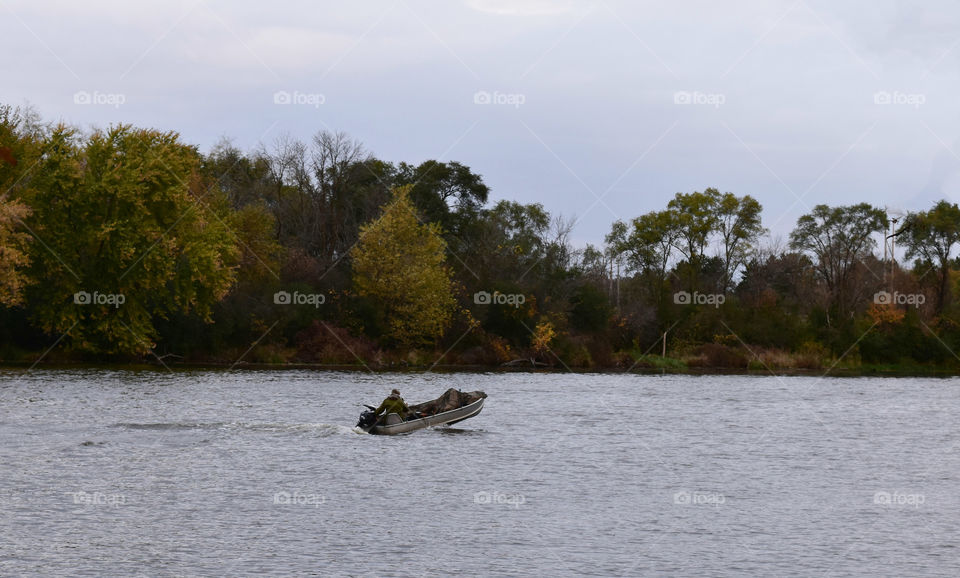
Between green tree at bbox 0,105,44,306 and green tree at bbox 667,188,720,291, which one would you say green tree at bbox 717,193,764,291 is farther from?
green tree at bbox 0,105,44,306

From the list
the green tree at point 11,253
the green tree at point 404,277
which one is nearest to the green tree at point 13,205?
the green tree at point 11,253

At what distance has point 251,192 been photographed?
10631cm

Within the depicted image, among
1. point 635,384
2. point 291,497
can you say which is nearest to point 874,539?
point 291,497

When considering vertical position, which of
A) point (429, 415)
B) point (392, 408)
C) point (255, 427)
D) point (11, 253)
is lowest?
point (255, 427)

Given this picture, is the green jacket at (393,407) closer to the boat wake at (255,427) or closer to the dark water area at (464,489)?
the dark water area at (464,489)

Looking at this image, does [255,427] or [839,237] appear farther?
[839,237]

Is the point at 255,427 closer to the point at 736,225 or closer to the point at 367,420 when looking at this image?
the point at 367,420

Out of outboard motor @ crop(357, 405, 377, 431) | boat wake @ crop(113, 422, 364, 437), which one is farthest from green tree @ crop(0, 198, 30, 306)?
outboard motor @ crop(357, 405, 377, 431)

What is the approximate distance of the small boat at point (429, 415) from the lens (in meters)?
37.9

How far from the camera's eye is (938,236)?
105625mm

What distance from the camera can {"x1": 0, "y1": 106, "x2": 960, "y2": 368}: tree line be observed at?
2672 inches

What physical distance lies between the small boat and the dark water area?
2.13 feet

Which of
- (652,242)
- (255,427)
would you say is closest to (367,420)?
(255,427)

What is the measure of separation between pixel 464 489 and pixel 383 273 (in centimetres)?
5664
